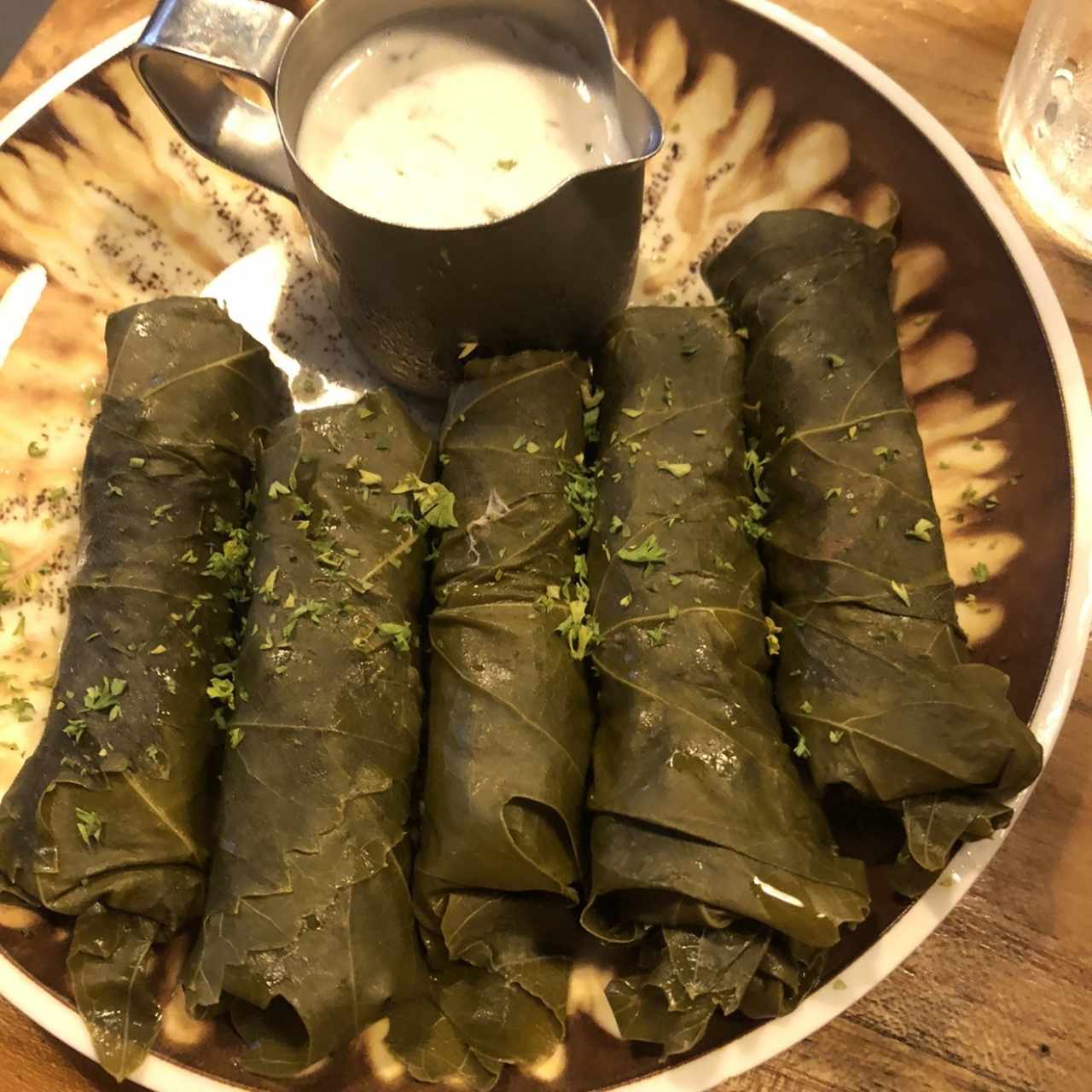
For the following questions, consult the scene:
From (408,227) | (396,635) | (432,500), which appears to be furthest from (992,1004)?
(408,227)

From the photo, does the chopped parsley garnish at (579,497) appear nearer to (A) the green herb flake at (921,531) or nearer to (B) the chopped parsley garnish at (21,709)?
(A) the green herb flake at (921,531)

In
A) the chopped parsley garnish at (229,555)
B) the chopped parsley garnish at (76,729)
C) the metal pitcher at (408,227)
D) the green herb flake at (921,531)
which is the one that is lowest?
the chopped parsley garnish at (76,729)

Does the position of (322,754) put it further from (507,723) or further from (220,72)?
(220,72)

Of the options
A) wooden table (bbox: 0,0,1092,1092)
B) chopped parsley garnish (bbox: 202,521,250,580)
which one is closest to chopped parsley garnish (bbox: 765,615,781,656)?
wooden table (bbox: 0,0,1092,1092)

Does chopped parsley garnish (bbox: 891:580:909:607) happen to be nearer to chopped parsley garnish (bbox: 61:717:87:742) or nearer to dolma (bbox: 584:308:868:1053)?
dolma (bbox: 584:308:868:1053)

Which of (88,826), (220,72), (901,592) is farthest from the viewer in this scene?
(220,72)

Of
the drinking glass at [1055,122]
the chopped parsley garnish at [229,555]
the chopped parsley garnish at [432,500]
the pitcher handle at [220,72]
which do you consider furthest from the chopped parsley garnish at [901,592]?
the pitcher handle at [220,72]

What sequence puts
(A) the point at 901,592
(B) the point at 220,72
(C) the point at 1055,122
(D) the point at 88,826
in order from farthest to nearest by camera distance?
(C) the point at 1055,122 → (B) the point at 220,72 → (A) the point at 901,592 → (D) the point at 88,826

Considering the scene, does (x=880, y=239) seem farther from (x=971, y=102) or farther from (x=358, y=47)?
(x=358, y=47)
